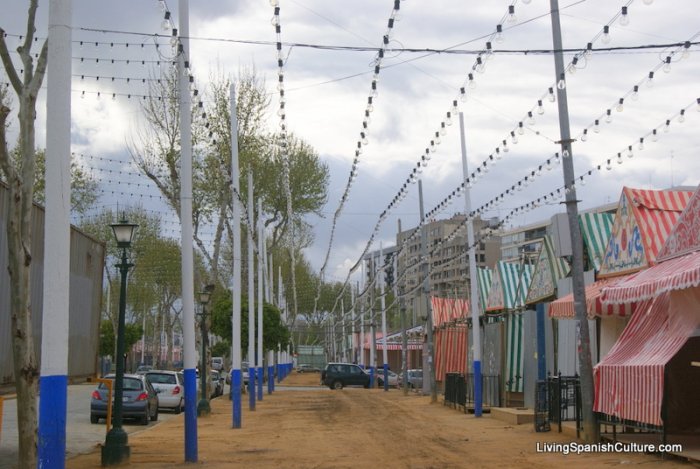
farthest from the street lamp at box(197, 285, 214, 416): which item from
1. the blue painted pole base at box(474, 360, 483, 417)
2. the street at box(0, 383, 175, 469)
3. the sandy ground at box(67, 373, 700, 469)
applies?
the blue painted pole base at box(474, 360, 483, 417)

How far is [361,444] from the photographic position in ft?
59.1

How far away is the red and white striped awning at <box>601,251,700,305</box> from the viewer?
12867 millimetres

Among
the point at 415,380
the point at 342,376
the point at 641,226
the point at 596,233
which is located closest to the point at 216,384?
the point at 415,380

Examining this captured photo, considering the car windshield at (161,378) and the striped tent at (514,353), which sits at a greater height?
the striped tent at (514,353)

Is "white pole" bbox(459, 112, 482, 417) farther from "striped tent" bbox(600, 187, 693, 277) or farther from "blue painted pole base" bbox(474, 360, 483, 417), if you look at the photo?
"striped tent" bbox(600, 187, 693, 277)

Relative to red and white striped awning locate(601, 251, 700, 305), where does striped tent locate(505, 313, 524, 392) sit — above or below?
below

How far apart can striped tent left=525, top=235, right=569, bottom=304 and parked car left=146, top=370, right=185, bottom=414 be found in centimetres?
1400

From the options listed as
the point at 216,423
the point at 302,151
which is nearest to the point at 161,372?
the point at 216,423

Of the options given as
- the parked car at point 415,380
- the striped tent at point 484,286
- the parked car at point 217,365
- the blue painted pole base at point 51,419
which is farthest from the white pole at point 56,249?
the parked car at point 217,365

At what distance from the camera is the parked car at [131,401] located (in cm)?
2675

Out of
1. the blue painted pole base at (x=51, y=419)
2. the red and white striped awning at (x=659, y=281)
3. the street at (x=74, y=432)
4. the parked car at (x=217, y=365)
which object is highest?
the red and white striped awning at (x=659, y=281)

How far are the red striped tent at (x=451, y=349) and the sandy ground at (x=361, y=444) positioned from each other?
435 inches

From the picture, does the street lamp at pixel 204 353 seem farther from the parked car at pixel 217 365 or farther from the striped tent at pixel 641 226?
the parked car at pixel 217 365

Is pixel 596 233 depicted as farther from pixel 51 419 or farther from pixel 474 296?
pixel 51 419
